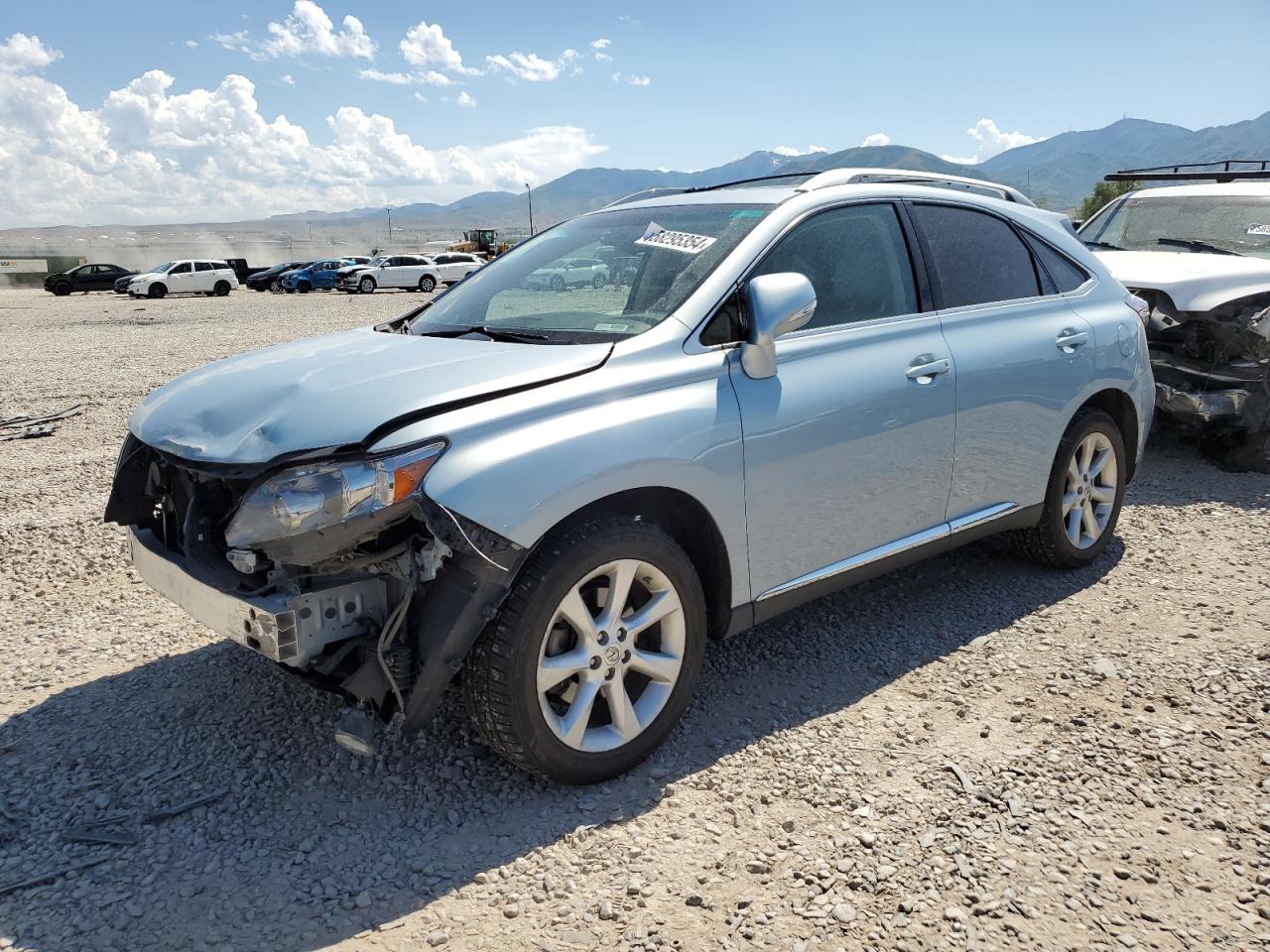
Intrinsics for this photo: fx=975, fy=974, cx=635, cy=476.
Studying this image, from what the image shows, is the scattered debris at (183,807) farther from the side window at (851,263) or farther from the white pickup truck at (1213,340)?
the white pickup truck at (1213,340)

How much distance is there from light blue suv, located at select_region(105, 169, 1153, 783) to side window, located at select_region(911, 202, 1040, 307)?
1cm

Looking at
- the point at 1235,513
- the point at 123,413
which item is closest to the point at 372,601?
the point at 1235,513

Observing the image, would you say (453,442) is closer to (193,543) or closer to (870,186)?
(193,543)

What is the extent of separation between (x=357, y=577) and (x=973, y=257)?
9.69ft

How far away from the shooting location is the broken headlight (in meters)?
Result: 2.62

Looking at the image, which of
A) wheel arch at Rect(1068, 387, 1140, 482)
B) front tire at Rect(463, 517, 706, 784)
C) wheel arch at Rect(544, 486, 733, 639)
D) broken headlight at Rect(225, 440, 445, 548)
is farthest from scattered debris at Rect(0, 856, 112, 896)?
wheel arch at Rect(1068, 387, 1140, 482)

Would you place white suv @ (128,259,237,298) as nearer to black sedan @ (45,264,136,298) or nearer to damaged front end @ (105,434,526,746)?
black sedan @ (45,264,136,298)

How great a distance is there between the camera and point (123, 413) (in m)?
9.19

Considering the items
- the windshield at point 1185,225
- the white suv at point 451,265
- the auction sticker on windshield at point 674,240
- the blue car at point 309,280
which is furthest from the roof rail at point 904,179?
the blue car at point 309,280

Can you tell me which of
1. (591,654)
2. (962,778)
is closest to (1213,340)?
(962,778)

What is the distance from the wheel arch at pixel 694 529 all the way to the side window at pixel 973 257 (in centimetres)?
158

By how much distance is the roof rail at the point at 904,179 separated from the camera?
151 inches

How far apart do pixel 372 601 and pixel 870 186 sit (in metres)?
2.56

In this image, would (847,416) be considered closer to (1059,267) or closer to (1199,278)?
(1059,267)
